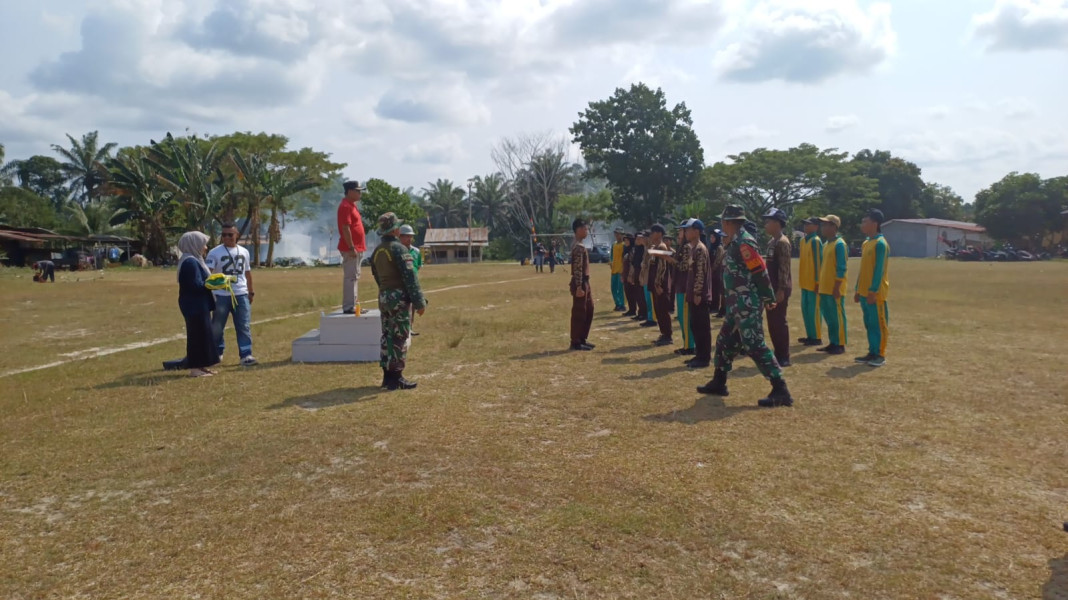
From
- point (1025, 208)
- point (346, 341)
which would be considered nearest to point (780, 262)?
point (346, 341)

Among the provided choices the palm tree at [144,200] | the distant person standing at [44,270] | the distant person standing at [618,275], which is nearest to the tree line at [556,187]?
the palm tree at [144,200]

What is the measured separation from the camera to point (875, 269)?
26.2ft

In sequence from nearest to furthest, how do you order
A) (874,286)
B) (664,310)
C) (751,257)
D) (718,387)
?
(751,257) < (718,387) < (874,286) < (664,310)

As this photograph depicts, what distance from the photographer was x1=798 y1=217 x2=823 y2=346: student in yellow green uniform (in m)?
9.35

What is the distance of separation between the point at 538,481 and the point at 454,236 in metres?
63.1

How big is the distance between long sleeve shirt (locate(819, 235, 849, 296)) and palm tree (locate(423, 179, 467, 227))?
69.9 m

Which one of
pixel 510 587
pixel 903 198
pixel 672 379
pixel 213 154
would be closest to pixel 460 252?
pixel 213 154

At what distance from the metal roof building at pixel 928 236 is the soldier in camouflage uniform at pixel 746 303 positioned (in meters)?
58.4

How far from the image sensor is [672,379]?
7582 millimetres

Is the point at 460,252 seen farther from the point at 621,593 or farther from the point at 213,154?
the point at 621,593

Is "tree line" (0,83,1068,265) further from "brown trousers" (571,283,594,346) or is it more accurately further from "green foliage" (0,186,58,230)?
"brown trousers" (571,283,594,346)

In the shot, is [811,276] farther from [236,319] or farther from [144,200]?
[144,200]

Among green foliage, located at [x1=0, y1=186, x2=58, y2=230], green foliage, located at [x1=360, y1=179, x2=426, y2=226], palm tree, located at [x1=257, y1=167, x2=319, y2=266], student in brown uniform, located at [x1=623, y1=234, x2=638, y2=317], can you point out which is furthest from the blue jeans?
green foliage, located at [x1=360, y1=179, x2=426, y2=226]

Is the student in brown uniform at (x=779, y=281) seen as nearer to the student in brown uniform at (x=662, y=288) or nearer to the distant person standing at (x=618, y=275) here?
the student in brown uniform at (x=662, y=288)
